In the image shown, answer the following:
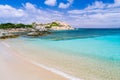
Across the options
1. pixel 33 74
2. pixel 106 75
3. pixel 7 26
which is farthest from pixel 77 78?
pixel 7 26

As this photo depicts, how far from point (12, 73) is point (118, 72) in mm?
5670

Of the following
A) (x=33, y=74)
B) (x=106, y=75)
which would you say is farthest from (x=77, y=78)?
(x=33, y=74)

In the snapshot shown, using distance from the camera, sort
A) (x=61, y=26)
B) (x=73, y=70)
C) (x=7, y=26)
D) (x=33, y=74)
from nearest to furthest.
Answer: (x=33, y=74) → (x=73, y=70) → (x=7, y=26) → (x=61, y=26)

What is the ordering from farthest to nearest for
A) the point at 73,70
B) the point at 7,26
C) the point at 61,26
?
the point at 61,26
the point at 7,26
the point at 73,70

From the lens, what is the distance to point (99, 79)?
852cm

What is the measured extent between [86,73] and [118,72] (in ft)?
5.80

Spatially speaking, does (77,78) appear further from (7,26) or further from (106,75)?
(7,26)

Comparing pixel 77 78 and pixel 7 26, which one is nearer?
pixel 77 78

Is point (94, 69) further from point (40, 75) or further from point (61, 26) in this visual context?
point (61, 26)

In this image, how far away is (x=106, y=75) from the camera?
9141mm

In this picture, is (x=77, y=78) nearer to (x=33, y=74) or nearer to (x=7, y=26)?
(x=33, y=74)

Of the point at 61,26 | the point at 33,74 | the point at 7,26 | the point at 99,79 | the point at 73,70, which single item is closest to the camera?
the point at 99,79

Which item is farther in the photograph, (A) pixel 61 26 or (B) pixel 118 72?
(A) pixel 61 26

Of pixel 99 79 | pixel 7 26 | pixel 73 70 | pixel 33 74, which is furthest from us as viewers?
pixel 7 26
